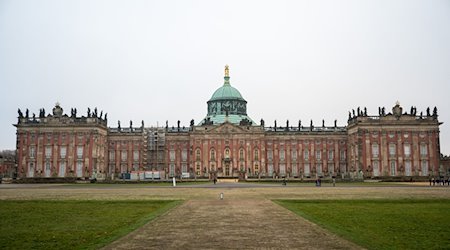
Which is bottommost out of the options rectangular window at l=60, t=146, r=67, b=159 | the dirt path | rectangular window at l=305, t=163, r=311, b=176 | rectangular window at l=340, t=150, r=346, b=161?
the dirt path

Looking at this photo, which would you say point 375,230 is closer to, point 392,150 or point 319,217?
point 319,217

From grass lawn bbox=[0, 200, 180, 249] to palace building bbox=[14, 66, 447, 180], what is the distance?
61.9m

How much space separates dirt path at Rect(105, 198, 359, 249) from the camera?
1374 cm

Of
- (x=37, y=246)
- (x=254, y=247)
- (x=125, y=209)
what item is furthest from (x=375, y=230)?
(x=125, y=209)

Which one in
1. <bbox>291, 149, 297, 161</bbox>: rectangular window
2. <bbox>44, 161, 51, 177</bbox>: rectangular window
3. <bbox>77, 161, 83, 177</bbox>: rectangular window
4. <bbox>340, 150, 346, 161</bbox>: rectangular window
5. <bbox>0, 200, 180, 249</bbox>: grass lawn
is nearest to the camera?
<bbox>0, 200, 180, 249</bbox>: grass lawn

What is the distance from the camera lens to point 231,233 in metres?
16.1

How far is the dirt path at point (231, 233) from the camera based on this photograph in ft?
45.1

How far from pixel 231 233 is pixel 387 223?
678cm

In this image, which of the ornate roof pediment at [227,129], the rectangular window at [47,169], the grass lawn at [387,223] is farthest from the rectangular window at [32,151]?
the grass lawn at [387,223]

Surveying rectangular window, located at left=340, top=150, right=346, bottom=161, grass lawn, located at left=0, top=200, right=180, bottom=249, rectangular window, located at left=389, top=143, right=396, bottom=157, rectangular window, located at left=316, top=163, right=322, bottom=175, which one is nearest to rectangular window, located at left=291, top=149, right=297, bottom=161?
rectangular window, located at left=316, top=163, right=322, bottom=175

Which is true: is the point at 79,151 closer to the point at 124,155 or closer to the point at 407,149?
the point at 124,155

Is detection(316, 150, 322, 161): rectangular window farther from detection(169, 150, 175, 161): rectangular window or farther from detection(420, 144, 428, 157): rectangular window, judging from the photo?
detection(169, 150, 175, 161): rectangular window

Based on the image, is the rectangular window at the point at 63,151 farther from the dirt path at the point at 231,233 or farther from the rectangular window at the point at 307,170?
the dirt path at the point at 231,233

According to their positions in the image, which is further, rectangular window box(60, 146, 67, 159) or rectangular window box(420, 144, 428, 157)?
rectangular window box(60, 146, 67, 159)
